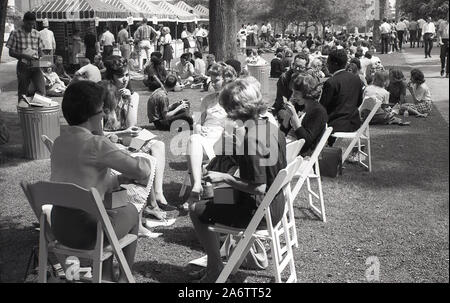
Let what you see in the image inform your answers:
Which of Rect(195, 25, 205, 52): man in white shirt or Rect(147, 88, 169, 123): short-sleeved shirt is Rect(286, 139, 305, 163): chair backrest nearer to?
Rect(147, 88, 169, 123): short-sleeved shirt

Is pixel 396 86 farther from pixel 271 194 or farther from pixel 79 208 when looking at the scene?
pixel 79 208

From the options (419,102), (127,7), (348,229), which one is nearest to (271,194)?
(348,229)

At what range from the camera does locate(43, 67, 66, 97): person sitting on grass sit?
14656 mm

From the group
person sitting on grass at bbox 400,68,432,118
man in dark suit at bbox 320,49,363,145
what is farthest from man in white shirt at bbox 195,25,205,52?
man in dark suit at bbox 320,49,363,145

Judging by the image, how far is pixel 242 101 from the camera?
3.85 metres

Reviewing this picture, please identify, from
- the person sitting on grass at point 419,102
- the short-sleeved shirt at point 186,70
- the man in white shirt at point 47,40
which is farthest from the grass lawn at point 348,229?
the man in white shirt at point 47,40

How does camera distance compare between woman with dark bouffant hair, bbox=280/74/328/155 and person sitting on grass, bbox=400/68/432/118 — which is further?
person sitting on grass, bbox=400/68/432/118

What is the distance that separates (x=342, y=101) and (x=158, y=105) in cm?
338

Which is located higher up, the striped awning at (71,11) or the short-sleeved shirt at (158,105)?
the striped awning at (71,11)

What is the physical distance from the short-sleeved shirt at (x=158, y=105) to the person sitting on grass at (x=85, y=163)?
18.9ft

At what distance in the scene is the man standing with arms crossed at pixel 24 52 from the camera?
1057 centimetres

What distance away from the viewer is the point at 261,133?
12.2ft

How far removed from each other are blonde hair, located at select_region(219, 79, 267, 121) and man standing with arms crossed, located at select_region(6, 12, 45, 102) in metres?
7.60

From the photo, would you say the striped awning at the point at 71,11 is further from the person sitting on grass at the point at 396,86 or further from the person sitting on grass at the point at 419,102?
the person sitting on grass at the point at 419,102
